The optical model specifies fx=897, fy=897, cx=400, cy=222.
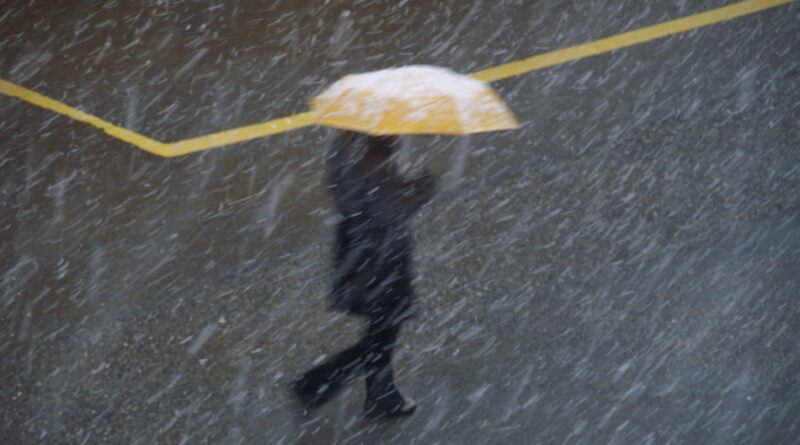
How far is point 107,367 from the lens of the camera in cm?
459

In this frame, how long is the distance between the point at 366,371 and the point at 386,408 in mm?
235

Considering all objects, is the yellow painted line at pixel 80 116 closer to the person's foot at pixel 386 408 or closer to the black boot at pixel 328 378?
the black boot at pixel 328 378

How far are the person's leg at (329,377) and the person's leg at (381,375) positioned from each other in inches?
7.0

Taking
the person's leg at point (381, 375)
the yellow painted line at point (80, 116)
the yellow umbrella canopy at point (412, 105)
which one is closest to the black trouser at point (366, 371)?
the person's leg at point (381, 375)

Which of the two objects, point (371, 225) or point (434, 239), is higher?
point (371, 225)

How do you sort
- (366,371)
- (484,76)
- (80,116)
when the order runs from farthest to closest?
(484,76)
(80,116)
(366,371)

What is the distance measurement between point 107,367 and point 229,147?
6.15ft

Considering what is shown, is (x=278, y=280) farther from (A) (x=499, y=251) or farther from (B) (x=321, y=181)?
(A) (x=499, y=251)

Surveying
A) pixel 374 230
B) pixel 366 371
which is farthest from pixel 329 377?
pixel 374 230

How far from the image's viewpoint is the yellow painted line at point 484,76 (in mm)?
5992

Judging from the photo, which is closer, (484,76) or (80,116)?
(80,116)

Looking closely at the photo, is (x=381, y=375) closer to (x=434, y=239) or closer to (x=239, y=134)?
(x=434, y=239)

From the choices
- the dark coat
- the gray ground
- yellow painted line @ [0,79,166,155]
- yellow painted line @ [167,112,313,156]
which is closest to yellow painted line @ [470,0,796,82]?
the gray ground

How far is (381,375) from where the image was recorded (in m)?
4.31
